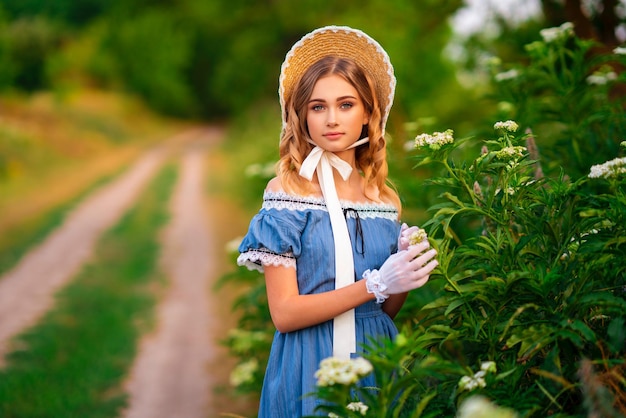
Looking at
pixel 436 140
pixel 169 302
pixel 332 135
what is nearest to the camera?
pixel 436 140

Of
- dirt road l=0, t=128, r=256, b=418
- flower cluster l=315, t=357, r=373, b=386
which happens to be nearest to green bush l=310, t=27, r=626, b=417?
flower cluster l=315, t=357, r=373, b=386

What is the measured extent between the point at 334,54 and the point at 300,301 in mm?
886

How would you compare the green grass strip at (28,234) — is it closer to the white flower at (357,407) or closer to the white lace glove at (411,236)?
the white lace glove at (411,236)

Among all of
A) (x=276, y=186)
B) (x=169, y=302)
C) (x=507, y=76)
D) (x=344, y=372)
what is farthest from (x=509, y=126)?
(x=169, y=302)

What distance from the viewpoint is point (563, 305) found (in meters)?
1.93

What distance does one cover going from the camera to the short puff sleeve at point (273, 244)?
2.10 meters

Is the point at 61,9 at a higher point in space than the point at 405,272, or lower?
higher

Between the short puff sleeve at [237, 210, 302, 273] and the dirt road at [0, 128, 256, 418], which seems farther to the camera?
the dirt road at [0, 128, 256, 418]

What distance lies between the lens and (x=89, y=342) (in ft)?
18.8

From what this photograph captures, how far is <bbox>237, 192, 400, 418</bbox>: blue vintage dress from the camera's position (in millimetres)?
2117

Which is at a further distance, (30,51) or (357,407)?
(30,51)

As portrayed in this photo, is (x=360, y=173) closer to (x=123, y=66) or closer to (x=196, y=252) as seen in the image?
(x=196, y=252)

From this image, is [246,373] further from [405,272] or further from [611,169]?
[611,169]

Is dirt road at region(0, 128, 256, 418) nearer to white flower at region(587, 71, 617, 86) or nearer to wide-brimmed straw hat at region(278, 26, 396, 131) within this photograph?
wide-brimmed straw hat at region(278, 26, 396, 131)
